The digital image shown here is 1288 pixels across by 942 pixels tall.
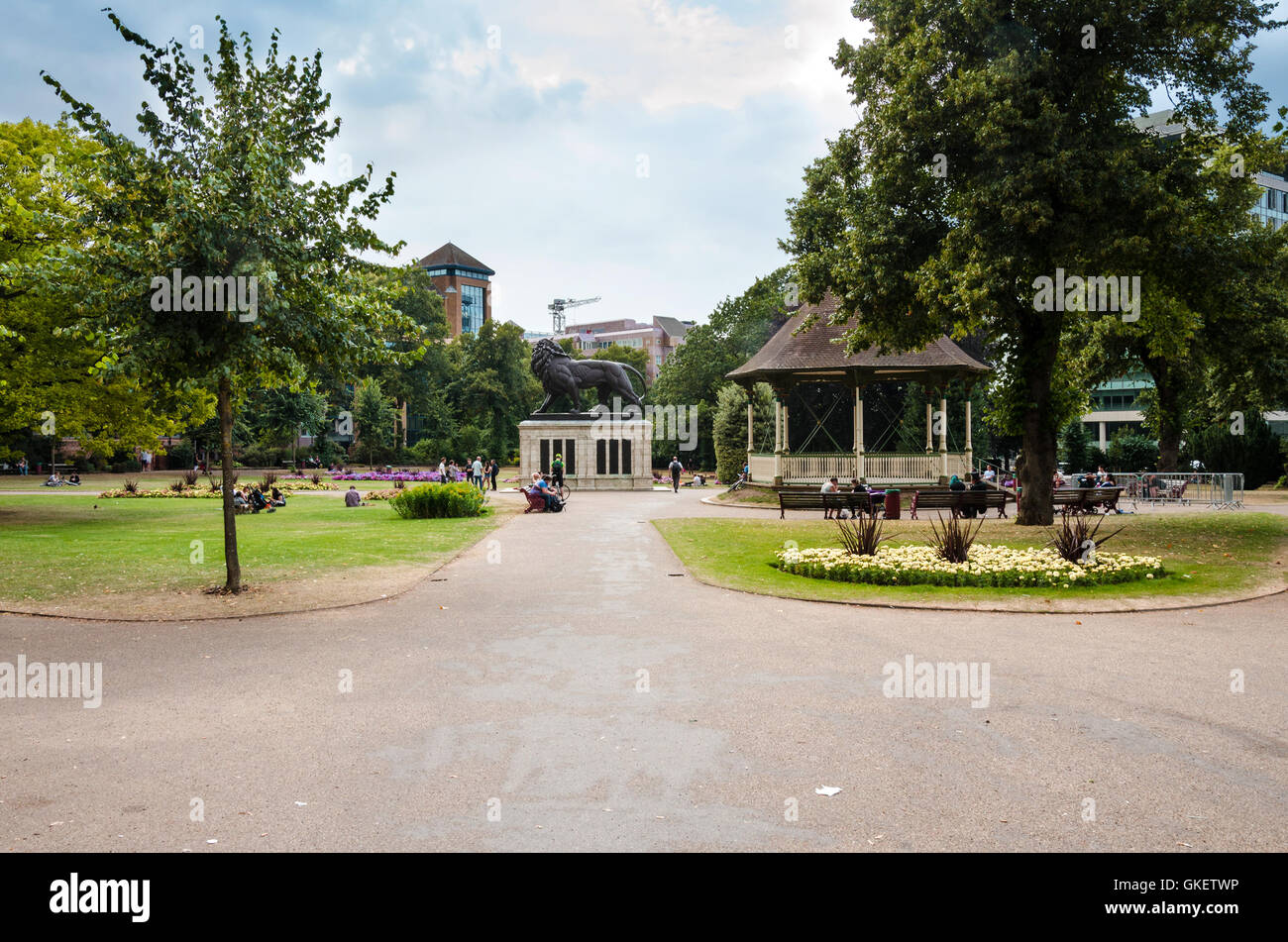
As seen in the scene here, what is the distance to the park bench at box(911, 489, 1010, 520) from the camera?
22.9m

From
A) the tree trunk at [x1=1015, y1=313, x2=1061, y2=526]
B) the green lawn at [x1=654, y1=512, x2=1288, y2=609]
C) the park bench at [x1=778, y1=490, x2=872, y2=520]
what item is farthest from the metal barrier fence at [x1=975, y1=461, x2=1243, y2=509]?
the park bench at [x1=778, y1=490, x2=872, y2=520]

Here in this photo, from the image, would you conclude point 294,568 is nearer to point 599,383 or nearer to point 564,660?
point 564,660

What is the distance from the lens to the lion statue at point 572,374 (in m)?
43.8

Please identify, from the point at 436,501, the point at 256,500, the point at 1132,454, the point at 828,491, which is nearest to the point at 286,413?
the point at 256,500

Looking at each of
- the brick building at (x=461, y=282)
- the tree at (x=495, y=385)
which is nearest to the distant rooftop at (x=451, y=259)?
the brick building at (x=461, y=282)

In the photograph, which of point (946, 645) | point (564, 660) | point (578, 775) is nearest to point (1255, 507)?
point (946, 645)

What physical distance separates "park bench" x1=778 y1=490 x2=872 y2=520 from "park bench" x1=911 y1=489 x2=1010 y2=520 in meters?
2.24

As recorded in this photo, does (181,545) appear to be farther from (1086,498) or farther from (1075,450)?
(1075,450)

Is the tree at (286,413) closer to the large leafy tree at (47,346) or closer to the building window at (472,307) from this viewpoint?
the large leafy tree at (47,346)

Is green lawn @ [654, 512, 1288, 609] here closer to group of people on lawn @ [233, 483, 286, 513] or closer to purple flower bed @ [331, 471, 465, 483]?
group of people on lawn @ [233, 483, 286, 513]

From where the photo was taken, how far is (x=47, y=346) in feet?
70.1

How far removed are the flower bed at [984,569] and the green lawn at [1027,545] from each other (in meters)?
0.26

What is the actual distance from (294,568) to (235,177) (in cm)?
661

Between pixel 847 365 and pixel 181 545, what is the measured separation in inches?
946
